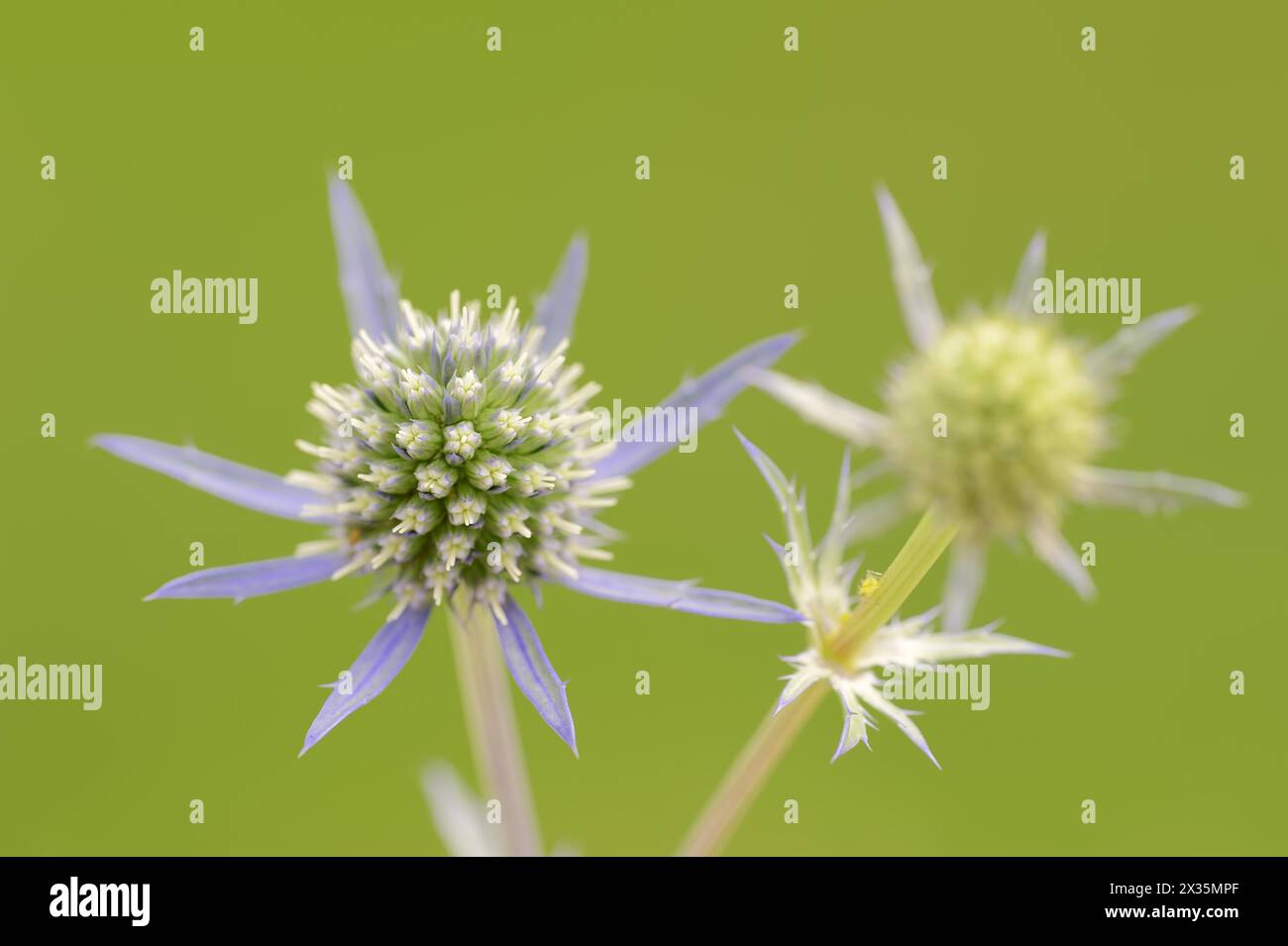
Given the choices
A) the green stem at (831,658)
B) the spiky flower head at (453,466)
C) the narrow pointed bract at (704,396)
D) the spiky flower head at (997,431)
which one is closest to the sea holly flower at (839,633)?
the green stem at (831,658)

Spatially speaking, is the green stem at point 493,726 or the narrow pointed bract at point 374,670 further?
the green stem at point 493,726

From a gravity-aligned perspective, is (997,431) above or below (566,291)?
below

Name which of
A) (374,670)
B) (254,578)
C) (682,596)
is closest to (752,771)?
(682,596)

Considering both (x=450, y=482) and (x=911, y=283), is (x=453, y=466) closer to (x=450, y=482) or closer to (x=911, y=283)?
(x=450, y=482)

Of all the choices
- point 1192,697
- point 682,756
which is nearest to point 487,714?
point 682,756

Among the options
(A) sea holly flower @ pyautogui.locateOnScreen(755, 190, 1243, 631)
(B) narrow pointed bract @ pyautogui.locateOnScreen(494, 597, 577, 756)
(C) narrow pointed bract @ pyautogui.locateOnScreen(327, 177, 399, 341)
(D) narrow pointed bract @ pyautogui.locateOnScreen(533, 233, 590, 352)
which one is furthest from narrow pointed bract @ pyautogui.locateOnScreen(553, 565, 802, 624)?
(C) narrow pointed bract @ pyautogui.locateOnScreen(327, 177, 399, 341)

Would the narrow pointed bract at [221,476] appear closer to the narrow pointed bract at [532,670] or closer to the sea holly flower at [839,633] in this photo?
the narrow pointed bract at [532,670]
